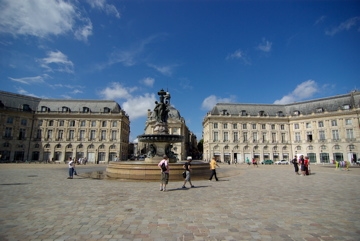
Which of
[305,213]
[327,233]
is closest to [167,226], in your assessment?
[327,233]

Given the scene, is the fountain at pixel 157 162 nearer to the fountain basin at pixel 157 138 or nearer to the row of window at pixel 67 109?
the fountain basin at pixel 157 138

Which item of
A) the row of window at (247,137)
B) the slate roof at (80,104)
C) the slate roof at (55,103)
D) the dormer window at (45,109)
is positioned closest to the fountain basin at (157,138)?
the row of window at (247,137)

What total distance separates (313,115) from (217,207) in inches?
2542

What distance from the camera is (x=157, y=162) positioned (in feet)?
61.6

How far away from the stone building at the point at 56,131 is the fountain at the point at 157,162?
43.2m

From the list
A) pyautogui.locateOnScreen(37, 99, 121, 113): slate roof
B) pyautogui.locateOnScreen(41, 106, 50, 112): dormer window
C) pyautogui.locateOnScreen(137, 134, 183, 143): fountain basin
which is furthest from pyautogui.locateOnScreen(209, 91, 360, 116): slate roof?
pyautogui.locateOnScreen(41, 106, 50, 112): dormer window

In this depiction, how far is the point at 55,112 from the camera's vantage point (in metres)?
59.8

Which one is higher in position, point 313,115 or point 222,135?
point 313,115

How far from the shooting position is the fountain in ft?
48.1

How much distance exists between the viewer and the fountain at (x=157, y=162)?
14.7 m

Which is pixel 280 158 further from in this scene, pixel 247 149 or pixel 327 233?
pixel 327 233

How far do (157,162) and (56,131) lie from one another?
5319 cm

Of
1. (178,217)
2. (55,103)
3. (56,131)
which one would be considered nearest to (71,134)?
(56,131)

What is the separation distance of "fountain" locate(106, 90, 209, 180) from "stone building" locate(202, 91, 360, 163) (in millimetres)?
42574
